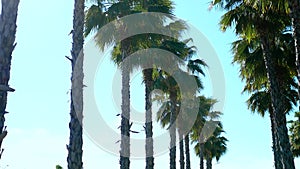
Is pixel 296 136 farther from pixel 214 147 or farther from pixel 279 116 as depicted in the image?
pixel 279 116

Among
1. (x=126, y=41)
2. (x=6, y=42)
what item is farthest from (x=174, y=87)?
(x=6, y=42)

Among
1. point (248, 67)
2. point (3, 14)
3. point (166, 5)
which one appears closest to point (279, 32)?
point (248, 67)

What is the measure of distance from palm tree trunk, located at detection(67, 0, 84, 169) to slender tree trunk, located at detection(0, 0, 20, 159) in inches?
173

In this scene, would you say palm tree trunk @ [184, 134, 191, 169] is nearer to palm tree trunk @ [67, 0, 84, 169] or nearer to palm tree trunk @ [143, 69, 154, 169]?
palm tree trunk @ [143, 69, 154, 169]

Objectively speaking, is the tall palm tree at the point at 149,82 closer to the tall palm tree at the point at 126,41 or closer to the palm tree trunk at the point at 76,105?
the tall palm tree at the point at 126,41

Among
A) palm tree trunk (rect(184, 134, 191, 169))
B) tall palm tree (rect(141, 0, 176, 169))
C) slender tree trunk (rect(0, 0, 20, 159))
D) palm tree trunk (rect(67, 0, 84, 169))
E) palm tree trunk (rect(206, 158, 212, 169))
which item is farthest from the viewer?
palm tree trunk (rect(206, 158, 212, 169))

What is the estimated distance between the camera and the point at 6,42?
5.73 meters

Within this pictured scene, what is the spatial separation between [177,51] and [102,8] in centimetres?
616

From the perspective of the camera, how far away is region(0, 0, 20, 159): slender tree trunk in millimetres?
5426

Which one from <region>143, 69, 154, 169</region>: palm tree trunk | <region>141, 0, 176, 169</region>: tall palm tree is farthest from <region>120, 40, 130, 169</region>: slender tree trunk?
<region>143, 69, 154, 169</region>: palm tree trunk

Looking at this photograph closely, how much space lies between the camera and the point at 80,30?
10844mm

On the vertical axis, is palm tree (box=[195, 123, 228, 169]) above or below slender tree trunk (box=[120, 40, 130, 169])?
above

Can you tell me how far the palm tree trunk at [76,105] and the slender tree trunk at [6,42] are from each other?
14.4 feet

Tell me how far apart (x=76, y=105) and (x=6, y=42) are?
185 inches
